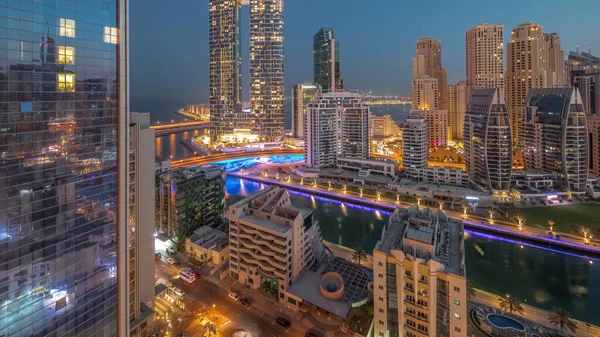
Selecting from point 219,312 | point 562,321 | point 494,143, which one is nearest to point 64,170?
point 219,312

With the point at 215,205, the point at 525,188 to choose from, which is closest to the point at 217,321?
the point at 215,205

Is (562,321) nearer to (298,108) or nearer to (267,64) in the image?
(298,108)

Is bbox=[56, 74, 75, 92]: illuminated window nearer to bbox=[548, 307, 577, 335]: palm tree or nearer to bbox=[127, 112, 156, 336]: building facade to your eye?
bbox=[127, 112, 156, 336]: building facade

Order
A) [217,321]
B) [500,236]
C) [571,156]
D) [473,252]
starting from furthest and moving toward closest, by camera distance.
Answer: [571,156] < [500,236] < [473,252] < [217,321]

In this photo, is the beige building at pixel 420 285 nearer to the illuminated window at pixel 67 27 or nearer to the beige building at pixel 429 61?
the illuminated window at pixel 67 27

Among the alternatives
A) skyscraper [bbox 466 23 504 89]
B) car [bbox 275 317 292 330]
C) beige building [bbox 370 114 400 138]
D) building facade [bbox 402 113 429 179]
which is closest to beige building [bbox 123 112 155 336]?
car [bbox 275 317 292 330]

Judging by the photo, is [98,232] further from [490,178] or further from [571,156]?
[571,156]
